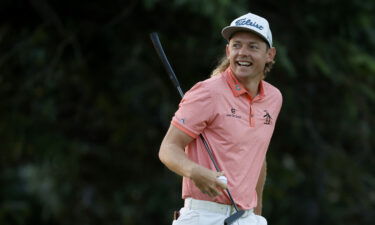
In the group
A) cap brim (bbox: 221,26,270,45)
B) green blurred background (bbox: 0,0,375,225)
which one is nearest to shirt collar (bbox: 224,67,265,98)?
cap brim (bbox: 221,26,270,45)

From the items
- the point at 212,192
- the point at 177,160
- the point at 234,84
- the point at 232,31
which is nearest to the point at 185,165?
the point at 177,160

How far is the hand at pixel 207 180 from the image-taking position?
151 inches

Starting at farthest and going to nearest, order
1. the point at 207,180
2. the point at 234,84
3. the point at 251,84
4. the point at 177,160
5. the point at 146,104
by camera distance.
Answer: the point at 146,104, the point at 251,84, the point at 234,84, the point at 177,160, the point at 207,180

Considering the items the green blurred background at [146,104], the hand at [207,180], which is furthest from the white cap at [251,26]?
the green blurred background at [146,104]

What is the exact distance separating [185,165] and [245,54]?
70cm

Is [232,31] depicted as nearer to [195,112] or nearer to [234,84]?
[234,84]

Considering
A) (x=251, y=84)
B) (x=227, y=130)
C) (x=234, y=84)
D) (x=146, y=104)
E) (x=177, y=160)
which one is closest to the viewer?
(x=177, y=160)

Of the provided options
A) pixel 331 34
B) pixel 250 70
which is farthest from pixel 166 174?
pixel 250 70

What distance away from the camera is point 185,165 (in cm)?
394

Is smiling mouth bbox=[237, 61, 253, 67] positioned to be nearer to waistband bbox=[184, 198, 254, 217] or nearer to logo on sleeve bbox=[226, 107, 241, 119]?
logo on sleeve bbox=[226, 107, 241, 119]

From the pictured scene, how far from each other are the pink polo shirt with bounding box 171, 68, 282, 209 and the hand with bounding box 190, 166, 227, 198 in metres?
0.27

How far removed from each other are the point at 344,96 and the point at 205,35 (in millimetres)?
2033

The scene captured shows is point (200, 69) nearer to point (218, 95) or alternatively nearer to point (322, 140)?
point (322, 140)

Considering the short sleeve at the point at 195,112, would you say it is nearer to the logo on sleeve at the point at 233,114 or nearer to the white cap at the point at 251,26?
the logo on sleeve at the point at 233,114
